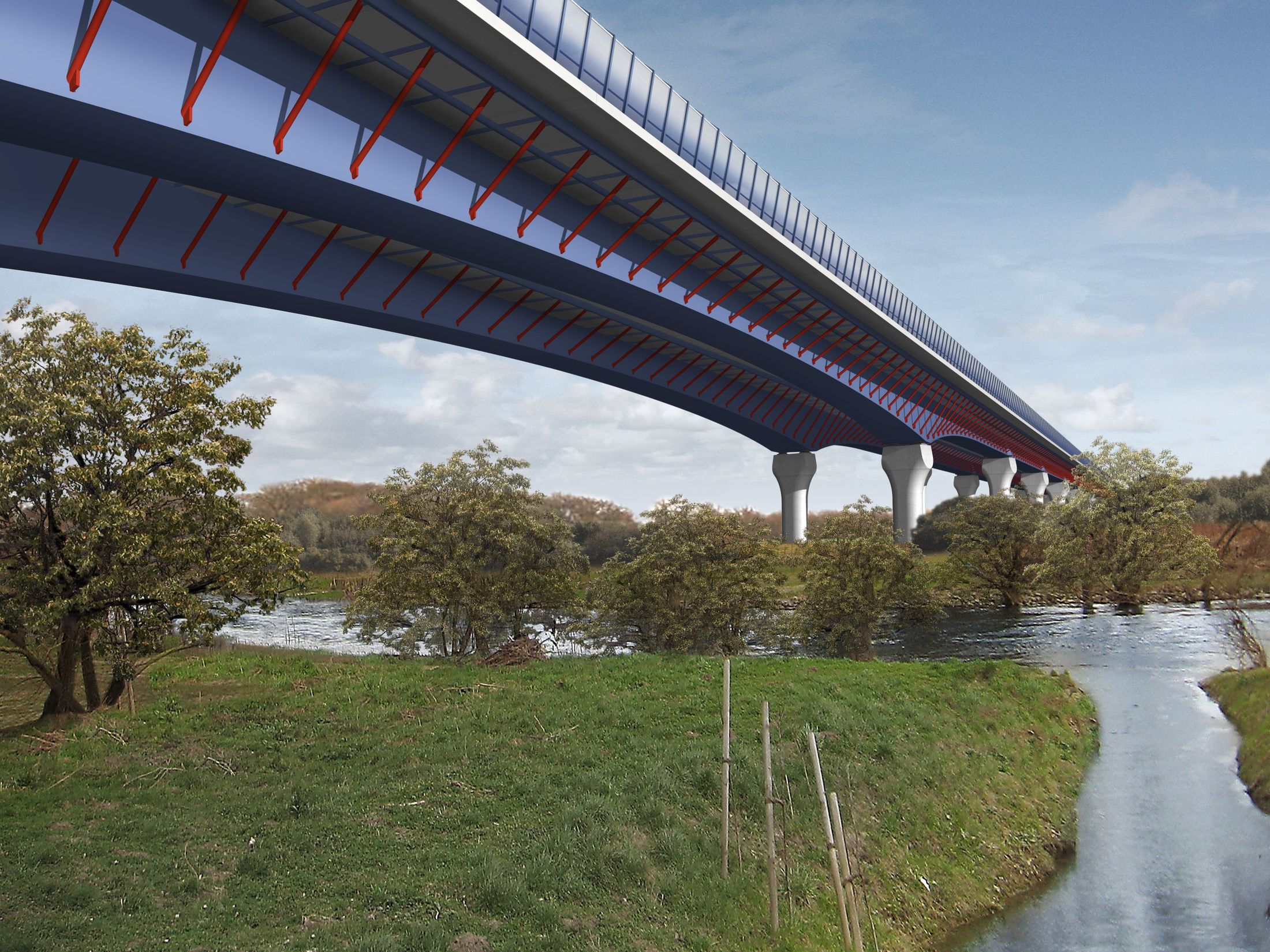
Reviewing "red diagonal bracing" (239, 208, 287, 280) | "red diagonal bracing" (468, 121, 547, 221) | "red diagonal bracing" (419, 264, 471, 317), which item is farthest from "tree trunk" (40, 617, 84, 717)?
"red diagonal bracing" (419, 264, 471, 317)

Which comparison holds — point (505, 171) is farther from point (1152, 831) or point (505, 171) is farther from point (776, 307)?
point (1152, 831)

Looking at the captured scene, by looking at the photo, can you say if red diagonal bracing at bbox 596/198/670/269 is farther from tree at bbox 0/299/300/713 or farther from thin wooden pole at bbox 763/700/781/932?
thin wooden pole at bbox 763/700/781/932

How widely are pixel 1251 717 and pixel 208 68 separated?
29777 mm

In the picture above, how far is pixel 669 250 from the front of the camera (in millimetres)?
33594

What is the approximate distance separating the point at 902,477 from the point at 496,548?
1855 inches

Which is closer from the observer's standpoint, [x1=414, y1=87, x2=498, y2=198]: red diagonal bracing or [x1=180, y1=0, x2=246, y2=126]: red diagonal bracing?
[x1=180, y1=0, x2=246, y2=126]: red diagonal bracing

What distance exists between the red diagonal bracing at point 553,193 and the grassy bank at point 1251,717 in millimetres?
22955

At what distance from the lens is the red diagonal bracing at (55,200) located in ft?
65.6

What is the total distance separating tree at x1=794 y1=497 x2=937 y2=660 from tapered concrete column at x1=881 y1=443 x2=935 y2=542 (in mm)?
35306

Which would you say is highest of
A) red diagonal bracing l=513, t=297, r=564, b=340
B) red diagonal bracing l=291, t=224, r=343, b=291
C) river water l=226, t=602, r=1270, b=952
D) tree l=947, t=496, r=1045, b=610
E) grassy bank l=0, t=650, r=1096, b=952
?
red diagonal bracing l=513, t=297, r=564, b=340

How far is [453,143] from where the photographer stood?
22375mm

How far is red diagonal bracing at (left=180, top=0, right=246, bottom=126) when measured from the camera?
16.7 metres

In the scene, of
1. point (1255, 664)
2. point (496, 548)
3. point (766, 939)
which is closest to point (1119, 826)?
point (766, 939)

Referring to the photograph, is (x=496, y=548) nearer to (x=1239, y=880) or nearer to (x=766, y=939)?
(x=766, y=939)
